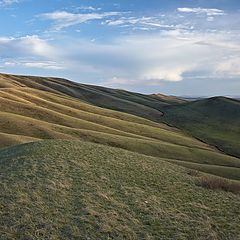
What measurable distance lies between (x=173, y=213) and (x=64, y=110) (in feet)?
221

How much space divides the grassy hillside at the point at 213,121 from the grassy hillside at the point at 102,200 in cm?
5113

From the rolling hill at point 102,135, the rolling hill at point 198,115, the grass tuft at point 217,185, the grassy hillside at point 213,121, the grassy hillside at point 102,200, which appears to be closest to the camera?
the grassy hillside at point 102,200

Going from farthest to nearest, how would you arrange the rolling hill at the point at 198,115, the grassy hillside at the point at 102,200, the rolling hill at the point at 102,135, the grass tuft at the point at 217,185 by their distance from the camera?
the rolling hill at the point at 198,115, the rolling hill at the point at 102,135, the grass tuft at the point at 217,185, the grassy hillside at the point at 102,200

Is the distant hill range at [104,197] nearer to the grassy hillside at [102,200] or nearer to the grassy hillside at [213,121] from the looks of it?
the grassy hillside at [102,200]

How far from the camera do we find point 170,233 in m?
20.0

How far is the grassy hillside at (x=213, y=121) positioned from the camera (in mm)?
91438

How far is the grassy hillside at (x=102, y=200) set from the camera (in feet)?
65.0

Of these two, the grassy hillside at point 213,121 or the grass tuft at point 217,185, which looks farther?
the grassy hillside at point 213,121

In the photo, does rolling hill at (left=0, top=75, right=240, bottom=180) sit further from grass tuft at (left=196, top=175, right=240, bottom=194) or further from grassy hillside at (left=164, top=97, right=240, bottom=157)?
grass tuft at (left=196, top=175, right=240, bottom=194)

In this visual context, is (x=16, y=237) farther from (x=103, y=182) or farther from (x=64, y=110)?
(x=64, y=110)

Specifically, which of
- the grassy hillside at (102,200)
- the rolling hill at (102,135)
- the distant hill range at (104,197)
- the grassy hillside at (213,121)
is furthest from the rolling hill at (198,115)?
the grassy hillside at (102,200)

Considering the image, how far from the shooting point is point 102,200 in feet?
77.5

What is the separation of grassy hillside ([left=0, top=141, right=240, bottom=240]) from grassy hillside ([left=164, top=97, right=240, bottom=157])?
2013 inches

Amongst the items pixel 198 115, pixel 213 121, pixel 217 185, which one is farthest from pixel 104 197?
pixel 198 115
